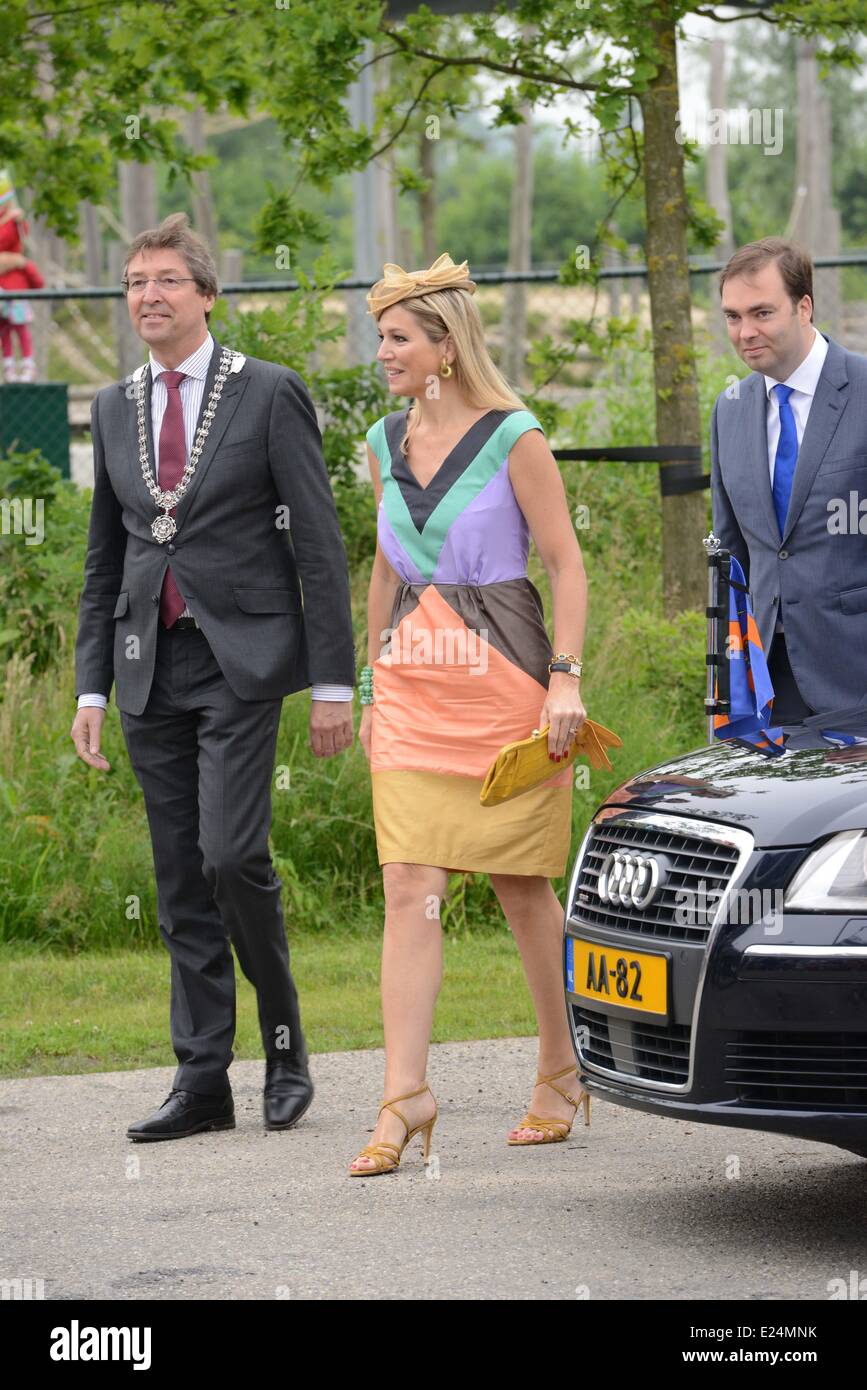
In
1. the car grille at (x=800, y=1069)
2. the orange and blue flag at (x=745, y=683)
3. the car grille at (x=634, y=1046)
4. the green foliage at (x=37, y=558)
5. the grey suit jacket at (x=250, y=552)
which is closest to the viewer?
the car grille at (x=800, y=1069)

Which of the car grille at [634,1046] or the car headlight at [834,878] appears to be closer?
the car headlight at [834,878]

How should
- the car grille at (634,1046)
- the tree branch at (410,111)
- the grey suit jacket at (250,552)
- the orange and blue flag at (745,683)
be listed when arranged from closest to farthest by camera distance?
the car grille at (634,1046) < the orange and blue flag at (745,683) < the grey suit jacket at (250,552) < the tree branch at (410,111)

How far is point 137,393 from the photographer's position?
570 centimetres

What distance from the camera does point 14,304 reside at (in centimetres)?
1443

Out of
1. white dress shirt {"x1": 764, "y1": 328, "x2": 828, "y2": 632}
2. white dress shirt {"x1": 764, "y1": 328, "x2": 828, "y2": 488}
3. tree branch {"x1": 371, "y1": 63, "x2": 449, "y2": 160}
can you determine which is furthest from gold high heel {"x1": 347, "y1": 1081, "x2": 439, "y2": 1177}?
tree branch {"x1": 371, "y1": 63, "x2": 449, "y2": 160}

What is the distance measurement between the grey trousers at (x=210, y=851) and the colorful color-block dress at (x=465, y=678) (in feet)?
1.17

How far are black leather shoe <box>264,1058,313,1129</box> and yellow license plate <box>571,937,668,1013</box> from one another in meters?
1.17

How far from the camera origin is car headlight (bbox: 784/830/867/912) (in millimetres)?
4191

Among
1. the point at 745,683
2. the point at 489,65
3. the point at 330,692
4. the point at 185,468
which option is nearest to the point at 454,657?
the point at 330,692

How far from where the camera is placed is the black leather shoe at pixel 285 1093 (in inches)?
226

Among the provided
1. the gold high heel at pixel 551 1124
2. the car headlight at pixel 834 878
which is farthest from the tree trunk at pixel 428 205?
the car headlight at pixel 834 878

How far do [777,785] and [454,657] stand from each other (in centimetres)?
109

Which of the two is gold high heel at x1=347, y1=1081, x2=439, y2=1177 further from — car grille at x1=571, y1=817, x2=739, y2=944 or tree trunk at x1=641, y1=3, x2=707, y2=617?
tree trunk at x1=641, y1=3, x2=707, y2=617

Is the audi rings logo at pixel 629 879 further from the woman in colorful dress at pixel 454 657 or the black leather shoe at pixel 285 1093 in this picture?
the black leather shoe at pixel 285 1093
